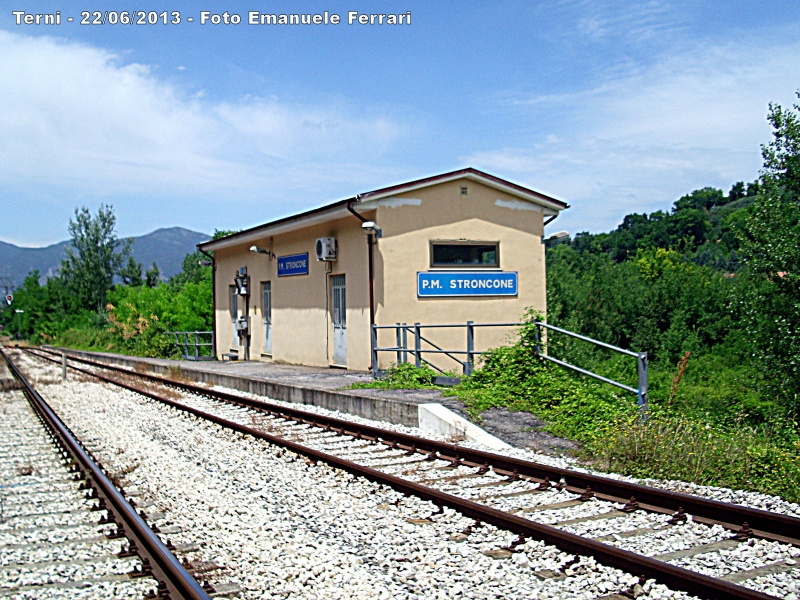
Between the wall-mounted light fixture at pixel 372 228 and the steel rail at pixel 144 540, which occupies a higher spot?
the wall-mounted light fixture at pixel 372 228

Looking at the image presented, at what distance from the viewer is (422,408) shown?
33.0ft

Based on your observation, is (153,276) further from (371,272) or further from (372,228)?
(372,228)

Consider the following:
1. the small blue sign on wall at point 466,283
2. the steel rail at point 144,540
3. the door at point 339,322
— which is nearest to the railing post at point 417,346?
the small blue sign on wall at point 466,283

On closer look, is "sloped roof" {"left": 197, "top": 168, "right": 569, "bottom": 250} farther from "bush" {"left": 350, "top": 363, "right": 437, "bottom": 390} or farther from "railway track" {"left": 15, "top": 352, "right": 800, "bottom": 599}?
"railway track" {"left": 15, "top": 352, "right": 800, "bottom": 599}

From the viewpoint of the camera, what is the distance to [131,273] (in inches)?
2518

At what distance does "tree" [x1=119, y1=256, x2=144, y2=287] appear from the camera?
63.1m

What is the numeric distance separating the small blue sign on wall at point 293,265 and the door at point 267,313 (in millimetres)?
1559

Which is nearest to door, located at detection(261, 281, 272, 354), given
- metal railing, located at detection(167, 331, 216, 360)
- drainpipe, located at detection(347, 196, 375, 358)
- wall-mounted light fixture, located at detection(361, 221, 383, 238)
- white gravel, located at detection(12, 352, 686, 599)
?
metal railing, located at detection(167, 331, 216, 360)

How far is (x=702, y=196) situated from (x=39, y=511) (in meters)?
129

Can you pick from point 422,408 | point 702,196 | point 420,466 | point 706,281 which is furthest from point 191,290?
point 702,196

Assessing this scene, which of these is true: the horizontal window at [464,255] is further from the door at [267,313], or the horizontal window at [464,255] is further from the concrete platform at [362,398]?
the door at [267,313]

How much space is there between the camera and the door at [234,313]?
25.1 meters

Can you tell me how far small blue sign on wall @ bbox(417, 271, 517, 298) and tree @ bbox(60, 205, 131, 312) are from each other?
50989 millimetres

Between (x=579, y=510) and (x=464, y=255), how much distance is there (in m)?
11.5
